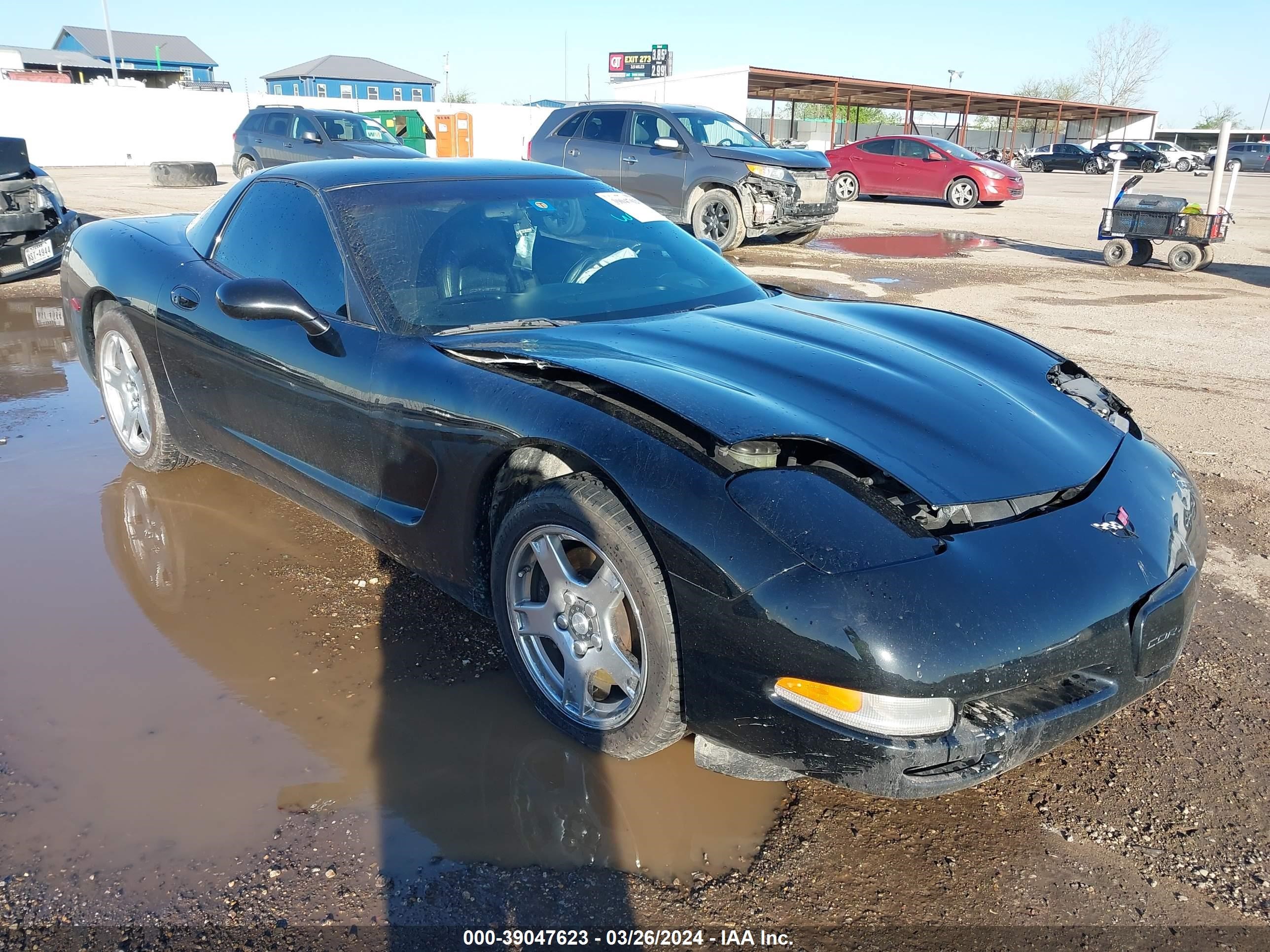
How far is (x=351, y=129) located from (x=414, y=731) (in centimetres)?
1521

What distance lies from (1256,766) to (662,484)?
173cm

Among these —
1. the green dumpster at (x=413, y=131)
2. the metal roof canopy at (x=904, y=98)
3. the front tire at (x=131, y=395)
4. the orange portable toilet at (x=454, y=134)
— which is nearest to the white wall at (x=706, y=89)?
the metal roof canopy at (x=904, y=98)

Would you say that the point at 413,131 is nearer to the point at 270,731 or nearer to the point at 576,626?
the point at 270,731

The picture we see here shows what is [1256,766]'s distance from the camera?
2.47m

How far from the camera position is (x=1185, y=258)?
38.1 feet

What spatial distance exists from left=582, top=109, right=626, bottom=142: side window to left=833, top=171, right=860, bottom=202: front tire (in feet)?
31.7

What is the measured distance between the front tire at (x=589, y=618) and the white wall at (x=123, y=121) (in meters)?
26.1

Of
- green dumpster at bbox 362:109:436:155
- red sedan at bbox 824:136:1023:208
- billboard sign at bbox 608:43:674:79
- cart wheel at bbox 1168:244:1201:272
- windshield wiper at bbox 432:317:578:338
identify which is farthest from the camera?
billboard sign at bbox 608:43:674:79

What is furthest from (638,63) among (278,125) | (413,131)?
(278,125)

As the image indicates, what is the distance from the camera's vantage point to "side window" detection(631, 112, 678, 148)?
40.0 ft

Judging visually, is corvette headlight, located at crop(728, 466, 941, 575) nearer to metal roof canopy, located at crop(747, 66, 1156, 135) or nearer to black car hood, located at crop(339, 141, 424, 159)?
black car hood, located at crop(339, 141, 424, 159)

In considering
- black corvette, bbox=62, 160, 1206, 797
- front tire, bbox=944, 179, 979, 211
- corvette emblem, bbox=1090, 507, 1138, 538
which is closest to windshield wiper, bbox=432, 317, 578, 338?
black corvette, bbox=62, 160, 1206, 797

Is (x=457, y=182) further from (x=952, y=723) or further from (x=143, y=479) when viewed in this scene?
(x=952, y=723)

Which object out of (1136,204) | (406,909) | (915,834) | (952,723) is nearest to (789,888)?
(915,834)
